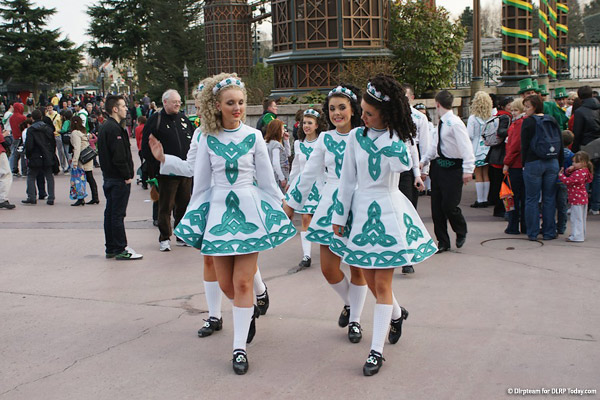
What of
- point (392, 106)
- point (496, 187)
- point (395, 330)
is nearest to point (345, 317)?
point (395, 330)

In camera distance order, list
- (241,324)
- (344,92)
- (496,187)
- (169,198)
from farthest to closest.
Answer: (496,187) → (169,198) → (344,92) → (241,324)

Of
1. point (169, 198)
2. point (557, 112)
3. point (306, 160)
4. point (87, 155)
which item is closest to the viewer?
point (306, 160)

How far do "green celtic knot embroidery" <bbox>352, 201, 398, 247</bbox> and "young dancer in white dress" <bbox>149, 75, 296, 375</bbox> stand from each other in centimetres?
59

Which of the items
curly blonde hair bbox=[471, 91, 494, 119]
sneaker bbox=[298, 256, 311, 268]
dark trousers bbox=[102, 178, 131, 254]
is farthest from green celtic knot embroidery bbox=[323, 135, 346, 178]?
curly blonde hair bbox=[471, 91, 494, 119]

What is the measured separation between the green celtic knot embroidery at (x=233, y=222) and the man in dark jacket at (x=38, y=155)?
31.5 ft

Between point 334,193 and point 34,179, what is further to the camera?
point 34,179

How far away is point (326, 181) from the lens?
6.04 metres

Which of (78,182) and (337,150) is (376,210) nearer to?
(337,150)

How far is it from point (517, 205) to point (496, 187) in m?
1.79

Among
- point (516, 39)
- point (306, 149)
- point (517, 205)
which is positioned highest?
point (516, 39)

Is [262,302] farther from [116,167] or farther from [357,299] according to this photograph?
[116,167]

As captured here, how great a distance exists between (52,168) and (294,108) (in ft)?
16.3

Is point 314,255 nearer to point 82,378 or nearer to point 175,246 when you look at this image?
point 175,246

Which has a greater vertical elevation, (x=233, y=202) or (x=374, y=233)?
(x=233, y=202)
